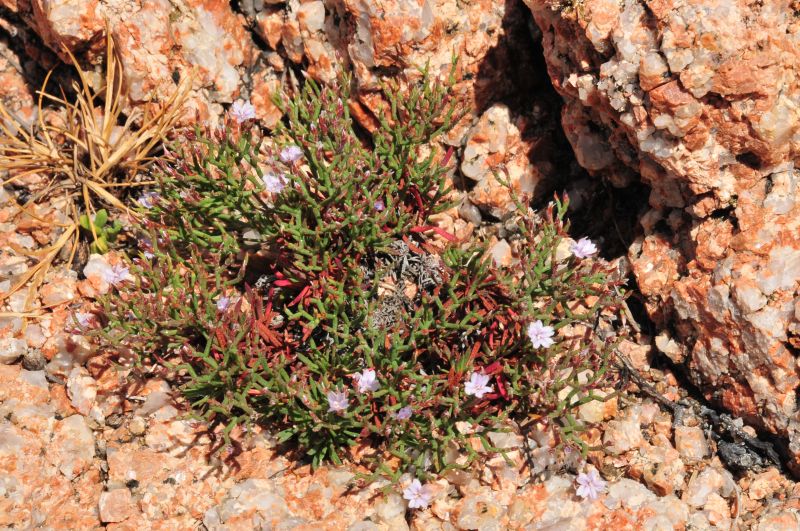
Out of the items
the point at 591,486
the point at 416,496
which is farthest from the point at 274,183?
the point at 591,486

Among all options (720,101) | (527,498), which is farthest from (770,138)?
(527,498)

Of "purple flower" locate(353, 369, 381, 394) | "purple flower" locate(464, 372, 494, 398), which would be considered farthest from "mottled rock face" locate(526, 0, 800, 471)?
"purple flower" locate(353, 369, 381, 394)

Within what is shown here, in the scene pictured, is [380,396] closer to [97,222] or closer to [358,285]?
[358,285]

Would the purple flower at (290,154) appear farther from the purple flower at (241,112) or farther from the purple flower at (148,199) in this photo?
the purple flower at (148,199)

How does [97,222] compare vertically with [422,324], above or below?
below

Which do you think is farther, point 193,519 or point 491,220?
point 491,220

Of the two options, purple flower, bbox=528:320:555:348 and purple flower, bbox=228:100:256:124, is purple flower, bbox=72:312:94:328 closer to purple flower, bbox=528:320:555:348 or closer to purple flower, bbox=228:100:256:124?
purple flower, bbox=228:100:256:124
